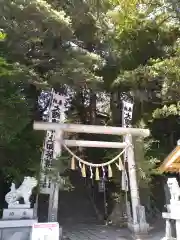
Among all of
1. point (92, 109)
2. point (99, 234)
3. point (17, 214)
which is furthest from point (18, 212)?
point (92, 109)

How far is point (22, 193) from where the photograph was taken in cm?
779

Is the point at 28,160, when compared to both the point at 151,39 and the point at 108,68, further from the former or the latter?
the point at 151,39

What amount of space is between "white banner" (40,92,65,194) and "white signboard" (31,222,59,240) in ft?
11.4

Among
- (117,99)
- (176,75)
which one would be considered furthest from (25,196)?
(117,99)

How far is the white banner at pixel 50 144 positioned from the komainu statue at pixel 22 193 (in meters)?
0.77

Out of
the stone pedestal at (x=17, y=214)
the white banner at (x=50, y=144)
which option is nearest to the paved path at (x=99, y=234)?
the white banner at (x=50, y=144)

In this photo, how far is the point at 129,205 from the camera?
10.3 metres

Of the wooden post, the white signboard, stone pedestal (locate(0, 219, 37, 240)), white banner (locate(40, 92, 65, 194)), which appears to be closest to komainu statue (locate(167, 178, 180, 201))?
the wooden post

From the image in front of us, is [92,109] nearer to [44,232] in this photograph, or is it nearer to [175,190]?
[175,190]

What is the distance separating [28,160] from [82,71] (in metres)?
3.47

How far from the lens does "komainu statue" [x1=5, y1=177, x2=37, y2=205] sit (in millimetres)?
7609

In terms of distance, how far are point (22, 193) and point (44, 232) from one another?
2849 millimetres

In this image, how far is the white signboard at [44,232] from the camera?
16.6 feet

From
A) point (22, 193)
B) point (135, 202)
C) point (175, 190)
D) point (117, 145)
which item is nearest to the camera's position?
point (175, 190)
